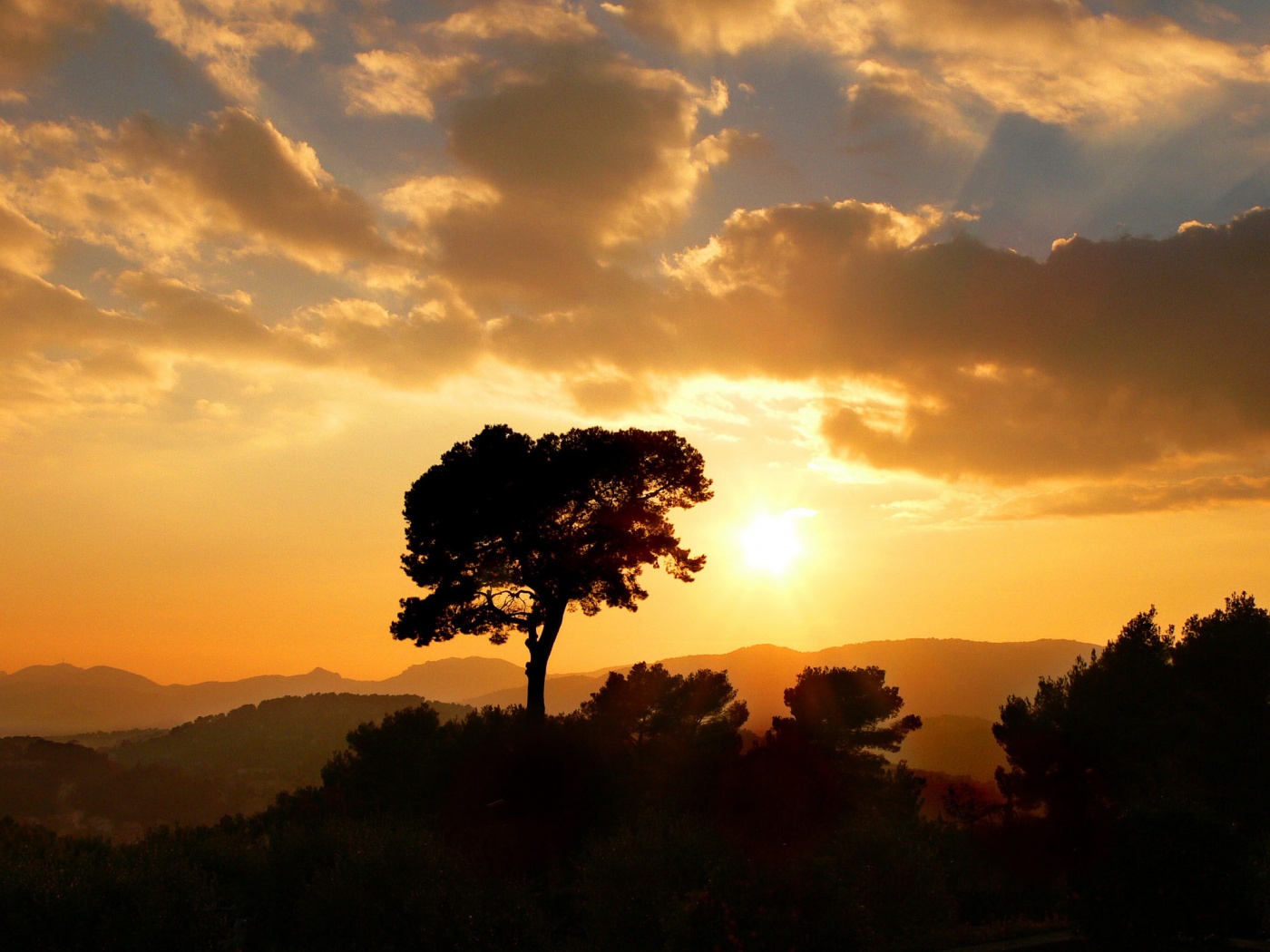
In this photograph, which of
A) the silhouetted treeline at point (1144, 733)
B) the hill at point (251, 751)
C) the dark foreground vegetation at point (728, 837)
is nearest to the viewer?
the dark foreground vegetation at point (728, 837)

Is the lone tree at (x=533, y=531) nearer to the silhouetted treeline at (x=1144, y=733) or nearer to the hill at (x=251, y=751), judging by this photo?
the silhouetted treeline at (x=1144, y=733)

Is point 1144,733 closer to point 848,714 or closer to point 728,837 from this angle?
point 848,714

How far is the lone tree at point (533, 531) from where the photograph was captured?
119ft

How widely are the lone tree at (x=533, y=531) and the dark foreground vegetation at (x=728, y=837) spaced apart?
17.1 feet

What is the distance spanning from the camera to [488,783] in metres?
33.9

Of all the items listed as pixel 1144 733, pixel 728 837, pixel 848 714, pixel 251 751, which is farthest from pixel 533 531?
pixel 251 751

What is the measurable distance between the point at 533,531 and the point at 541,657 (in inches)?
215

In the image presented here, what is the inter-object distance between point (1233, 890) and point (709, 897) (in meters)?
11.2

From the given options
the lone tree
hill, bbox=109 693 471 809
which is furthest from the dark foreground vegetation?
hill, bbox=109 693 471 809

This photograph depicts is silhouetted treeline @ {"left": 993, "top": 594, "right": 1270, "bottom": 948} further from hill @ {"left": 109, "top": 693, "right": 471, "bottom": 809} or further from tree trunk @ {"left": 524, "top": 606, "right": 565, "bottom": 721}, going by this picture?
hill @ {"left": 109, "top": 693, "right": 471, "bottom": 809}

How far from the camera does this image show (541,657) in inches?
1453

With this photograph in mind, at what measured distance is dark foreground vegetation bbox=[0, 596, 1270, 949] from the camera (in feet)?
59.4

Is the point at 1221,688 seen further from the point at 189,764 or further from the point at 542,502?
the point at 189,764

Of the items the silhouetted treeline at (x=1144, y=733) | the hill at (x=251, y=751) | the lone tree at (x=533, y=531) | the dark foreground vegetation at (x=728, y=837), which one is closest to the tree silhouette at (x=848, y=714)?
the dark foreground vegetation at (x=728, y=837)
